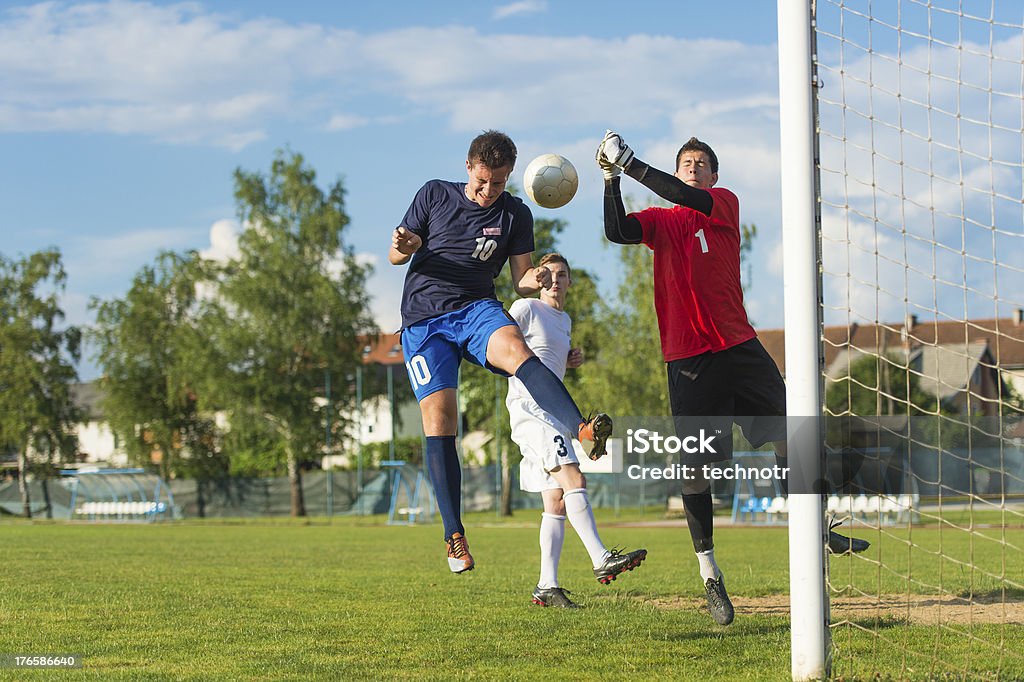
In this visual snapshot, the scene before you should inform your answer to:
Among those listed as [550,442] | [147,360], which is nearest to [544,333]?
[550,442]

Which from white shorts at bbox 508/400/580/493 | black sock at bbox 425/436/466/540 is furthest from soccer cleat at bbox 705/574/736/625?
black sock at bbox 425/436/466/540

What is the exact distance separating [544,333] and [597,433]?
2.72 m

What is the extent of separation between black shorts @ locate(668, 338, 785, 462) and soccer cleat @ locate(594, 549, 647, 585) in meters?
1.14

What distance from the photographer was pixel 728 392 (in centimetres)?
652

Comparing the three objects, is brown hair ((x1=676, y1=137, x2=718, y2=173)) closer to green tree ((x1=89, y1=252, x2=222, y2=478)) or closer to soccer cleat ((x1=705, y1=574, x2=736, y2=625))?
soccer cleat ((x1=705, y1=574, x2=736, y2=625))

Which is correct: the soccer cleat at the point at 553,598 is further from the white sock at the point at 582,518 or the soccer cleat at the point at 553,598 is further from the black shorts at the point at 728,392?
the black shorts at the point at 728,392

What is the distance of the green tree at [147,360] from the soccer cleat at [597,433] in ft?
170

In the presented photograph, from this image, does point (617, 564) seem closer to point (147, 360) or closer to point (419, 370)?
point (419, 370)

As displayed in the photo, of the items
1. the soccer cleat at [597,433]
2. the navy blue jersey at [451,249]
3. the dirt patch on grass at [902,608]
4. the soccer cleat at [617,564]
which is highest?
the navy blue jersey at [451,249]

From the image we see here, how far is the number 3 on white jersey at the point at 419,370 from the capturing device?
6328 mm

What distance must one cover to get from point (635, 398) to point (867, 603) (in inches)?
1176

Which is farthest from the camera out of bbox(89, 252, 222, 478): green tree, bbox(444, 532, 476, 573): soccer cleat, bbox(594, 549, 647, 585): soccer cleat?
bbox(89, 252, 222, 478): green tree

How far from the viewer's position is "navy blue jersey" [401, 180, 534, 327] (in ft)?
21.0

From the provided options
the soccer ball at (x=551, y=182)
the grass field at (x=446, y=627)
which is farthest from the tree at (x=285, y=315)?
the soccer ball at (x=551, y=182)
